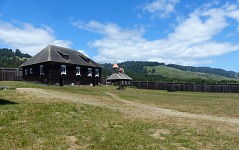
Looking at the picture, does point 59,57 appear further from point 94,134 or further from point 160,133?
point 94,134

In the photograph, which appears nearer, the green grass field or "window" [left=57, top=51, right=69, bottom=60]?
the green grass field

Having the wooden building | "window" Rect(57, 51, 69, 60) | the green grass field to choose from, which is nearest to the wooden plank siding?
the wooden building

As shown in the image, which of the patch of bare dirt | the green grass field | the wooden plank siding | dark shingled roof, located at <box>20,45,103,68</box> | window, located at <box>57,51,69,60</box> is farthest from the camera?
window, located at <box>57,51,69,60</box>

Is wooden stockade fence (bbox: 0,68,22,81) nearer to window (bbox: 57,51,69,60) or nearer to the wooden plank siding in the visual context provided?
the wooden plank siding

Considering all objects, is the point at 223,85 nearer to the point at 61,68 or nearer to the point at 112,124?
the point at 61,68

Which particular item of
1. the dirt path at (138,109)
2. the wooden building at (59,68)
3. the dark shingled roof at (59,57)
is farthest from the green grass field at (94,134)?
the dark shingled roof at (59,57)

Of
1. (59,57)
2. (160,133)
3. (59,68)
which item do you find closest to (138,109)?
(160,133)

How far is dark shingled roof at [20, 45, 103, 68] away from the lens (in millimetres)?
46731

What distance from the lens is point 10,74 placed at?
54.1 m

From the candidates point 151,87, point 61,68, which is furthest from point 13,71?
point 151,87

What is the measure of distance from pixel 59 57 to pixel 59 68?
1930 millimetres

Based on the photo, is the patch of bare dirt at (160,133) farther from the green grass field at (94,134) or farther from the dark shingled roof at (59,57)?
the dark shingled roof at (59,57)

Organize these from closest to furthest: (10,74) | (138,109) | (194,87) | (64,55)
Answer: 1. (138,109)
2. (64,55)
3. (10,74)
4. (194,87)

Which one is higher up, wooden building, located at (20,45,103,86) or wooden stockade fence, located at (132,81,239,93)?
wooden building, located at (20,45,103,86)
